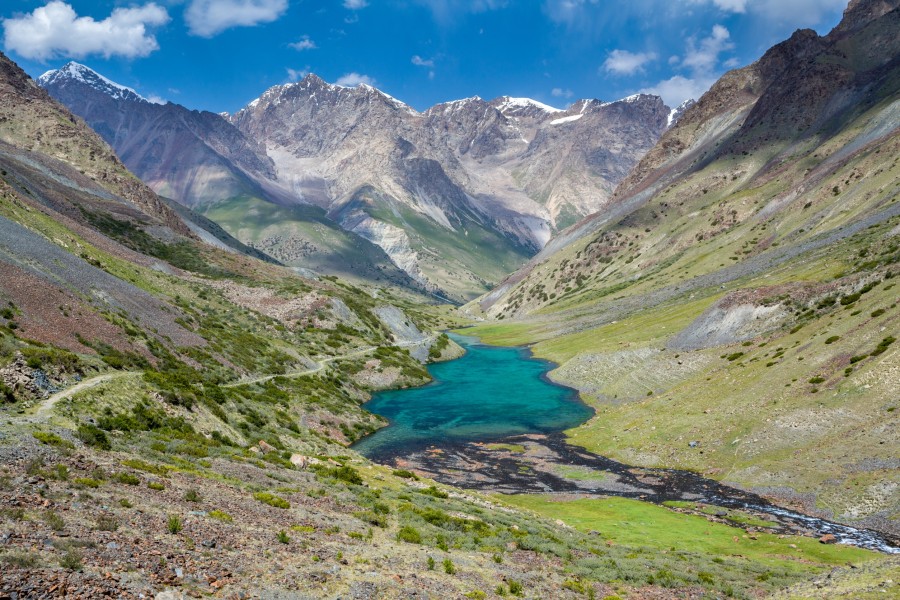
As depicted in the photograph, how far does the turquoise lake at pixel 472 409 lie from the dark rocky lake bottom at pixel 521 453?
16 cm

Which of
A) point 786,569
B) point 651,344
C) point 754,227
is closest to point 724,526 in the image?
point 786,569

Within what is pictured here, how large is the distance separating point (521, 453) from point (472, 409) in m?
28.6

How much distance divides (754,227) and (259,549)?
19321 centimetres

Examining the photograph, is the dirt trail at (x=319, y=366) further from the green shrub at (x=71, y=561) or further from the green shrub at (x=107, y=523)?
the green shrub at (x=71, y=561)

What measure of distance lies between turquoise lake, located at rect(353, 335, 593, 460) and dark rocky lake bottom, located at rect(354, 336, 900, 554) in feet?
0.52

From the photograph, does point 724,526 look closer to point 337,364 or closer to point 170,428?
point 170,428

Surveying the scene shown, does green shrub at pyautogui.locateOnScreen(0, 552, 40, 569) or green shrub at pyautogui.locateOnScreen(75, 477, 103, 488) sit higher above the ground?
green shrub at pyautogui.locateOnScreen(0, 552, 40, 569)

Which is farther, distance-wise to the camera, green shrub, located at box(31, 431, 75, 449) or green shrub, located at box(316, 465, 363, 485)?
green shrub, located at box(316, 465, 363, 485)

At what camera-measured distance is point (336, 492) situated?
115 feet

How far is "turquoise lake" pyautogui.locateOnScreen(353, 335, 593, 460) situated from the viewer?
80250 mm

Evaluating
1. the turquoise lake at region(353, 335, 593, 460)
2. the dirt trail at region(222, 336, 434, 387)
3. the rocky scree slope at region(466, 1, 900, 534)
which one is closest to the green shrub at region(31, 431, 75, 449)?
the turquoise lake at region(353, 335, 593, 460)

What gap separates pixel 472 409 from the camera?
99500 millimetres

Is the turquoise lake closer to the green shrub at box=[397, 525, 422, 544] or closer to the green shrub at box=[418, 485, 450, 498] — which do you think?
the green shrub at box=[418, 485, 450, 498]

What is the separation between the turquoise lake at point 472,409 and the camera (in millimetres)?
80250
